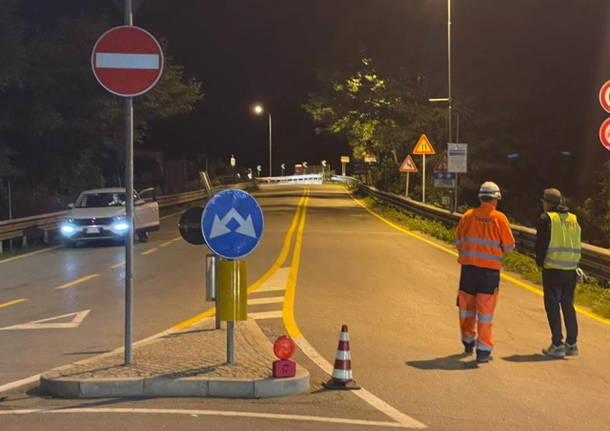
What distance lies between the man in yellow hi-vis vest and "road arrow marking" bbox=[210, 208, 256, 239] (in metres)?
3.42

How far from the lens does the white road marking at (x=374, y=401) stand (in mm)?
5777

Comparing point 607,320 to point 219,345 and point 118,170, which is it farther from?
point 118,170

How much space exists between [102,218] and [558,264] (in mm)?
14384

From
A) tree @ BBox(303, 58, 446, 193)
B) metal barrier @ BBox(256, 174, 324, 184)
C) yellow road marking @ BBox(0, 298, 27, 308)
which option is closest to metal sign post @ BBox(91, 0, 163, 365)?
yellow road marking @ BBox(0, 298, 27, 308)

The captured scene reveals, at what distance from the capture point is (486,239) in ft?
26.0

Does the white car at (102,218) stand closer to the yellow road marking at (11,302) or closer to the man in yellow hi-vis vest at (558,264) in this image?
the yellow road marking at (11,302)

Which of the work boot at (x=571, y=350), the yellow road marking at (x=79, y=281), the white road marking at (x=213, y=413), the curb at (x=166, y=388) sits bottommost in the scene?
the yellow road marking at (x=79, y=281)

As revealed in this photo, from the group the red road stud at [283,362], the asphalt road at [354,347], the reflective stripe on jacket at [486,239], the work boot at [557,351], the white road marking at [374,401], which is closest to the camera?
the white road marking at [374,401]

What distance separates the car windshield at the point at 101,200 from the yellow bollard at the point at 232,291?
14.9 meters

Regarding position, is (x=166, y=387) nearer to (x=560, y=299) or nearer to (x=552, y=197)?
(x=560, y=299)

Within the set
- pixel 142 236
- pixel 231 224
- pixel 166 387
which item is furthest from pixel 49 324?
pixel 142 236

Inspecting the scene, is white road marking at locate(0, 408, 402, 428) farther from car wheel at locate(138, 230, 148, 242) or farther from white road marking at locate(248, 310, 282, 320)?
car wheel at locate(138, 230, 148, 242)

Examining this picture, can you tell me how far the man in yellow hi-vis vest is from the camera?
8.18m

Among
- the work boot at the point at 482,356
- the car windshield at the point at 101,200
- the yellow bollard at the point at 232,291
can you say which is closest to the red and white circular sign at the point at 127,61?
the yellow bollard at the point at 232,291
